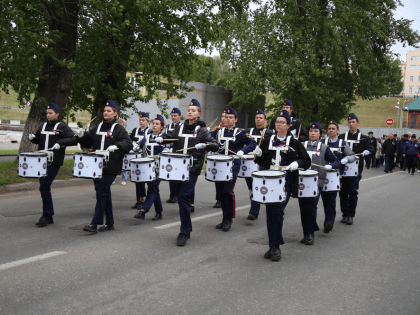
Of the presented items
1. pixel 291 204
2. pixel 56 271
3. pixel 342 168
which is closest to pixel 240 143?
pixel 342 168

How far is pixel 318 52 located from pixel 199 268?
24.1 metres

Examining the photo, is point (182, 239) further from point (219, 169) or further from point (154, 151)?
point (154, 151)

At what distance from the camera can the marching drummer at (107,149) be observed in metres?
6.99

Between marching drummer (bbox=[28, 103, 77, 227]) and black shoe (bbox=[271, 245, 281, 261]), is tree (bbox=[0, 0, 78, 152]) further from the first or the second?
black shoe (bbox=[271, 245, 281, 261])

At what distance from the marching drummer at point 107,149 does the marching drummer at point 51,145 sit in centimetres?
57

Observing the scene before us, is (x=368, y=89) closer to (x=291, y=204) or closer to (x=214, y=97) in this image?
(x=214, y=97)

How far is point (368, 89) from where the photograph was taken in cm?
2950

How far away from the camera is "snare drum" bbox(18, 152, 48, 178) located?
23.5 feet

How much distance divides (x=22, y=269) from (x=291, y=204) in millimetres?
7222

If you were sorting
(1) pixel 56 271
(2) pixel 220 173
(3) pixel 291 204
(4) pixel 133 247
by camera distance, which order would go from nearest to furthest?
(1) pixel 56 271, (4) pixel 133 247, (2) pixel 220 173, (3) pixel 291 204

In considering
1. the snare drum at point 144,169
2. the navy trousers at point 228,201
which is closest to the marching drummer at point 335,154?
the navy trousers at point 228,201

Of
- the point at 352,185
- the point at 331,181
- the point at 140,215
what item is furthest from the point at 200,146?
the point at 352,185

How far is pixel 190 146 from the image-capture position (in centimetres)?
688

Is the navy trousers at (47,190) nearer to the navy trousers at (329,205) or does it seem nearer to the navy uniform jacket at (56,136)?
the navy uniform jacket at (56,136)
